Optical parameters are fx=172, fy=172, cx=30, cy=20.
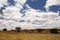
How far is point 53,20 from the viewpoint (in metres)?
3.14

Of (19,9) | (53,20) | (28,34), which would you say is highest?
(19,9)

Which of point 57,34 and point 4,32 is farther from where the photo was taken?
point 4,32

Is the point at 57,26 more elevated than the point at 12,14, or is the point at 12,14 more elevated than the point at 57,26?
the point at 12,14

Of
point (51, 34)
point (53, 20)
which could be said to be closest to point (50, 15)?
point (53, 20)

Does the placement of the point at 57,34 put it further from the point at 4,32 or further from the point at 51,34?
the point at 4,32

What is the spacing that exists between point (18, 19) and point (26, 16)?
0.17 meters

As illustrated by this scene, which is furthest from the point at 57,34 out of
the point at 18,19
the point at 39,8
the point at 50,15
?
the point at 18,19

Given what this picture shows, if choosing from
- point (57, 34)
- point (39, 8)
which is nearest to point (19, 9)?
point (39, 8)

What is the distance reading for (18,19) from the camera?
327cm

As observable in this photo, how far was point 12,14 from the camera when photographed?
3289mm

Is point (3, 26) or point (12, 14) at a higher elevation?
point (12, 14)

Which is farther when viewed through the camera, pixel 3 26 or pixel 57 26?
pixel 3 26

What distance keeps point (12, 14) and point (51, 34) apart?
831 millimetres

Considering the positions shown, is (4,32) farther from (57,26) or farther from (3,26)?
(57,26)
